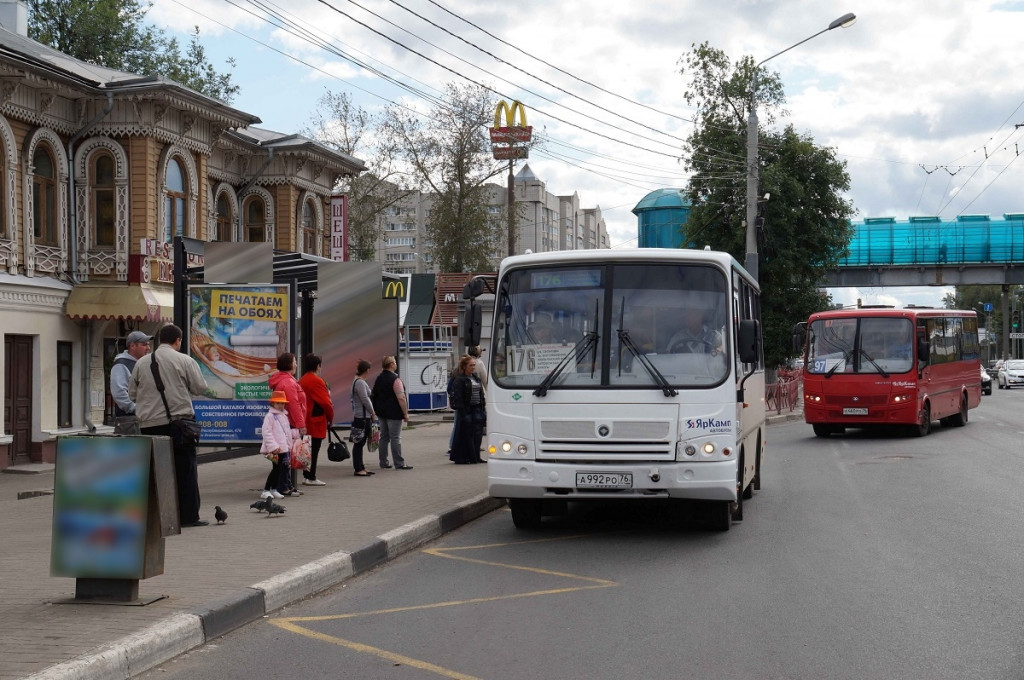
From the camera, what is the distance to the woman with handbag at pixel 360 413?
656 inches

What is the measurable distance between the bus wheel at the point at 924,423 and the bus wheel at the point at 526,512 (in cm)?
1563

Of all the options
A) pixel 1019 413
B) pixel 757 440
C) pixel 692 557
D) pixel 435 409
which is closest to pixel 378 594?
pixel 692 557

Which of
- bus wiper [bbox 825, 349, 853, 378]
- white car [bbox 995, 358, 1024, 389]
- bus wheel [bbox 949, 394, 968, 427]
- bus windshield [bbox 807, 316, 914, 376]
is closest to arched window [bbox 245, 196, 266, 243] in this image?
bus windshield [bbox 807, 316, 914, 376]

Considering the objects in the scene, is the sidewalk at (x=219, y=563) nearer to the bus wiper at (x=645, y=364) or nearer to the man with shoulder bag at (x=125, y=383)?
the man with shoulder bag at (x=125, y=383)

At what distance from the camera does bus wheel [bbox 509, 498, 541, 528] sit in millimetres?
11719

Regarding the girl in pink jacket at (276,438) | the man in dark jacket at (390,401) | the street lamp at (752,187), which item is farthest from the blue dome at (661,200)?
the girl in pink jacket at (276,438)

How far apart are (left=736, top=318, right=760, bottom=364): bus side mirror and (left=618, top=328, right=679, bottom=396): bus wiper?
32.7 inches

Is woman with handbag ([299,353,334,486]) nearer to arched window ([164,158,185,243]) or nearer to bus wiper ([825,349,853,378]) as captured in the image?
arched window ([164,158,185,243])

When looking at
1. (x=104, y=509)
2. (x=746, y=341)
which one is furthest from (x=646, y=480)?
(x=104, y=509)

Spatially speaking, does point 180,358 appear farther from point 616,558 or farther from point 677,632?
point 677,632

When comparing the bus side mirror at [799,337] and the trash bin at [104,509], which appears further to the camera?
the bus side mirror at [799,337]

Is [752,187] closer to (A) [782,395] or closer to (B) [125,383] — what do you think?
(A) [782,395]

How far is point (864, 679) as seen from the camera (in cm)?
590

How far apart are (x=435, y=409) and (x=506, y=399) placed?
26345mm
